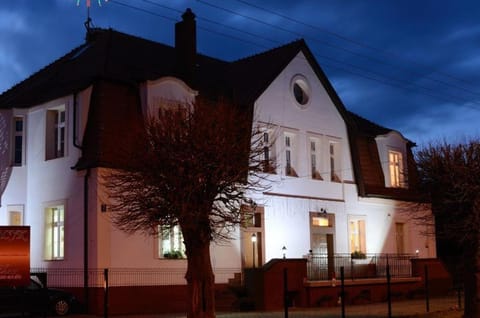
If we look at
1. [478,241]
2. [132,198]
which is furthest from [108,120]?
[478,241]

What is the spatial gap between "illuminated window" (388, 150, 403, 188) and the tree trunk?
66.1ft

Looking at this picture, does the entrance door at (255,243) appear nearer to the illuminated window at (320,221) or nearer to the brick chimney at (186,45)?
the illuminated window at (320,221)

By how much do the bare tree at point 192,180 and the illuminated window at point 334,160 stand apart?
49.6 ft

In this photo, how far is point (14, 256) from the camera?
16844 millimetres

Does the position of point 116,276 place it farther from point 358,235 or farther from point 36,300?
point 358,235

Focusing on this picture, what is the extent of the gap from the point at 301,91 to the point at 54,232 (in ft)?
40.8

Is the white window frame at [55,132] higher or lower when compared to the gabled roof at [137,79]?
lower

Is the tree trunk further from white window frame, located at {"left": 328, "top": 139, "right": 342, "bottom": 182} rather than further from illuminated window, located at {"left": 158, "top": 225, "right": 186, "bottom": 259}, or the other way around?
white window frame, located at {"left": 328, "top": 139, "right": 342, "bottom": 182}

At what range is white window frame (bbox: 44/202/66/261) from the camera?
2538 centimetres

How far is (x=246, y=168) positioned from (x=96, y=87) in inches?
368

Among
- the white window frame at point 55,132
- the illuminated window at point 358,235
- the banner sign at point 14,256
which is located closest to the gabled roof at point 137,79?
the white window frame at point 55,132

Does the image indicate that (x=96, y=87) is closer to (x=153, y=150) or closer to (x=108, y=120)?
(x=108, y=120)

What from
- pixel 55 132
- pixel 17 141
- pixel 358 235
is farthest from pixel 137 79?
pixel 358 235

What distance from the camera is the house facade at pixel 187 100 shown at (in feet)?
80.6
